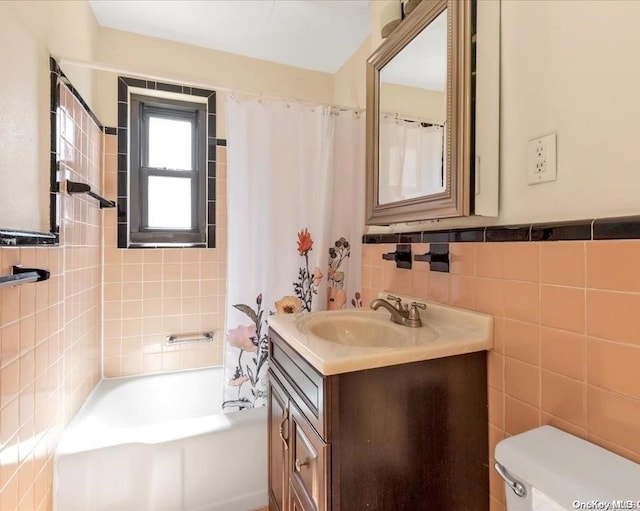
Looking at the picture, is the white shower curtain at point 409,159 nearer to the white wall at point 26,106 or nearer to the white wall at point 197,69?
the white wall at point 197,69

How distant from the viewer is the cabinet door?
106cm

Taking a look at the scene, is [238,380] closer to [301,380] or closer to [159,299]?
[301,380]

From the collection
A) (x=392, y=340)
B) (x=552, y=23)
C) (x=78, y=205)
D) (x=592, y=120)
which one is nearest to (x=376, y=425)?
(x=392, y=340)

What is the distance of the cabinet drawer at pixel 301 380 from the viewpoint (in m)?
0.80

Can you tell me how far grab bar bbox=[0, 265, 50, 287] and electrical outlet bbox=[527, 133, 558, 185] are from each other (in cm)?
140

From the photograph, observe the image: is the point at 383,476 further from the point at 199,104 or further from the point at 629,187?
the point at 199,104

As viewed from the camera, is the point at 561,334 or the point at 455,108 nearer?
the point at 561,334

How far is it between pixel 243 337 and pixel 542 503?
3.93ft

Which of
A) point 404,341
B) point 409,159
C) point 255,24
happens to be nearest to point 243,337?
point 404,341

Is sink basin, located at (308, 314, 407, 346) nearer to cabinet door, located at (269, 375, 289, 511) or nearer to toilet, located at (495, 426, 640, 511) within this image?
cabinet door, located at (269, 375, 289, 511)

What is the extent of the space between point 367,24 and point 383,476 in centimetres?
223

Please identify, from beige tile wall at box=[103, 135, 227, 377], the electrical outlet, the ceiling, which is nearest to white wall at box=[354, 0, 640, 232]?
the electrical outlet

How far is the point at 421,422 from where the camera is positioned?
865 mm

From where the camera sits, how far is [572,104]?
2.50 feet
